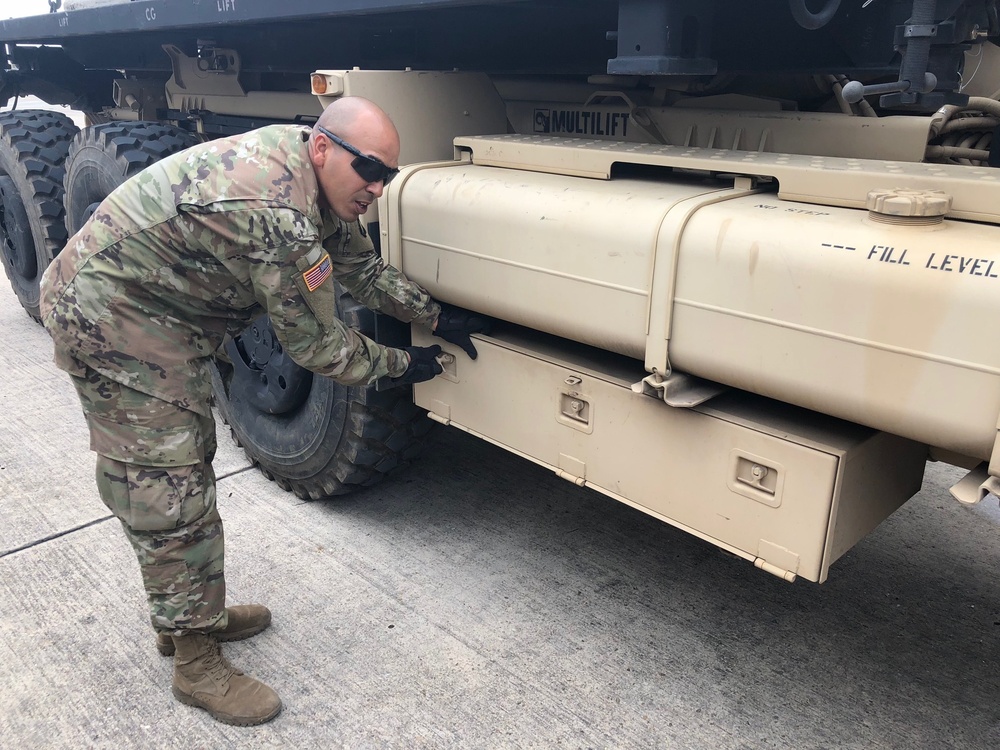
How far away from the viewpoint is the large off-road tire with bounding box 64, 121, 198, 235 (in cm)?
353

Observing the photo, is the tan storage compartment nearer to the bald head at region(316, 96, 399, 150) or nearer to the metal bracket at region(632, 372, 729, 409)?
the metal bracket at region(632, 372, 729, 409)

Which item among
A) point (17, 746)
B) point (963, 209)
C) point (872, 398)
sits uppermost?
point (963, 209)

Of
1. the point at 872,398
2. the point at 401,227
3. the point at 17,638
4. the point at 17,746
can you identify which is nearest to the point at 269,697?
the point at 17,746

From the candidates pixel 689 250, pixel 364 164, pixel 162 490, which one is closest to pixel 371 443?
pixel 162 490

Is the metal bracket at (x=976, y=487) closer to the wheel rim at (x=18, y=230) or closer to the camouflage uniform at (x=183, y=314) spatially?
the camouflage uniform at (x=183, y=314)

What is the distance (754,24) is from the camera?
7.11 ft

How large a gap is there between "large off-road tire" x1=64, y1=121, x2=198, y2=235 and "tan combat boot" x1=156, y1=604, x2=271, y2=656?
6.19 feet

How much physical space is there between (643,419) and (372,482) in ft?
4.43

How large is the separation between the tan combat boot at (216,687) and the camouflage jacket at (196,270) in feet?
2.05

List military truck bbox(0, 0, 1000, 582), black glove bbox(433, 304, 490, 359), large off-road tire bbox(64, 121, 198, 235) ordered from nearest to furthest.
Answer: military truck bbox(0, 0, 1000, 582) < black glove bbox(433, 304, 490, 359) < large off-road tire bbox(64, 121, 198, 235)

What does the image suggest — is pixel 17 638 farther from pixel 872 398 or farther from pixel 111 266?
pixel 872 398

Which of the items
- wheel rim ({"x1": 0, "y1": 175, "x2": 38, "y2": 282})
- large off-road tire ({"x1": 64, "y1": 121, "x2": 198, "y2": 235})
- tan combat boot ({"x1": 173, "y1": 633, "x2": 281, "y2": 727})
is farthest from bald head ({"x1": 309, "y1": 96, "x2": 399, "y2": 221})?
wheel rim ({"x1": 0, "y1": 175, "x2": 38, "y2": 282})

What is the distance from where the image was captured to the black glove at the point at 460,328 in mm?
2389

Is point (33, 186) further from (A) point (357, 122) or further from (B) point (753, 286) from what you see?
(B) point (753, 286)
